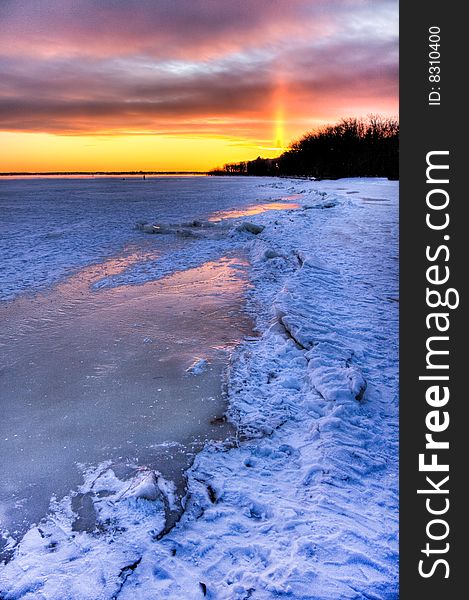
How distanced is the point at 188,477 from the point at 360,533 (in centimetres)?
121

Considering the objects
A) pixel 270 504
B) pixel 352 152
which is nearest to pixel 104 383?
pixel 270 504

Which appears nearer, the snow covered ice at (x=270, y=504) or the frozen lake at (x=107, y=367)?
the snow covered ice at (x=270, y=504)

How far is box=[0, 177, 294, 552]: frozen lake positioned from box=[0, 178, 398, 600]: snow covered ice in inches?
8.4

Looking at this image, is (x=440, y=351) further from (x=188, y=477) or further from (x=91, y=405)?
(x=91, y=405)

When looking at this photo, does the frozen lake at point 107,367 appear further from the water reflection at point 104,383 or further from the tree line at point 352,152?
the tree line at point 352,152

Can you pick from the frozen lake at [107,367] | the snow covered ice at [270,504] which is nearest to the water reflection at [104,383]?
the frozen lake at [107,367]

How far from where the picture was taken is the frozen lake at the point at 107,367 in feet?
10.2

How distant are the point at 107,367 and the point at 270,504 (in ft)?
8.50

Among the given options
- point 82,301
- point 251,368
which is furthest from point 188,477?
point 82,301

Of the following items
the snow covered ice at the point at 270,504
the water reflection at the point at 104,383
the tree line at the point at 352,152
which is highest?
the tree line at the point at 352,152

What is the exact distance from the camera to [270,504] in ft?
8.84

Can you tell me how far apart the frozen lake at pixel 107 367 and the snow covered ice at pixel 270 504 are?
8.4 inches

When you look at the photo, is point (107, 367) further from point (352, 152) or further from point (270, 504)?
point (352, 152)

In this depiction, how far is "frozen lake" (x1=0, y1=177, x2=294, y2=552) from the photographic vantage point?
3.11 m
